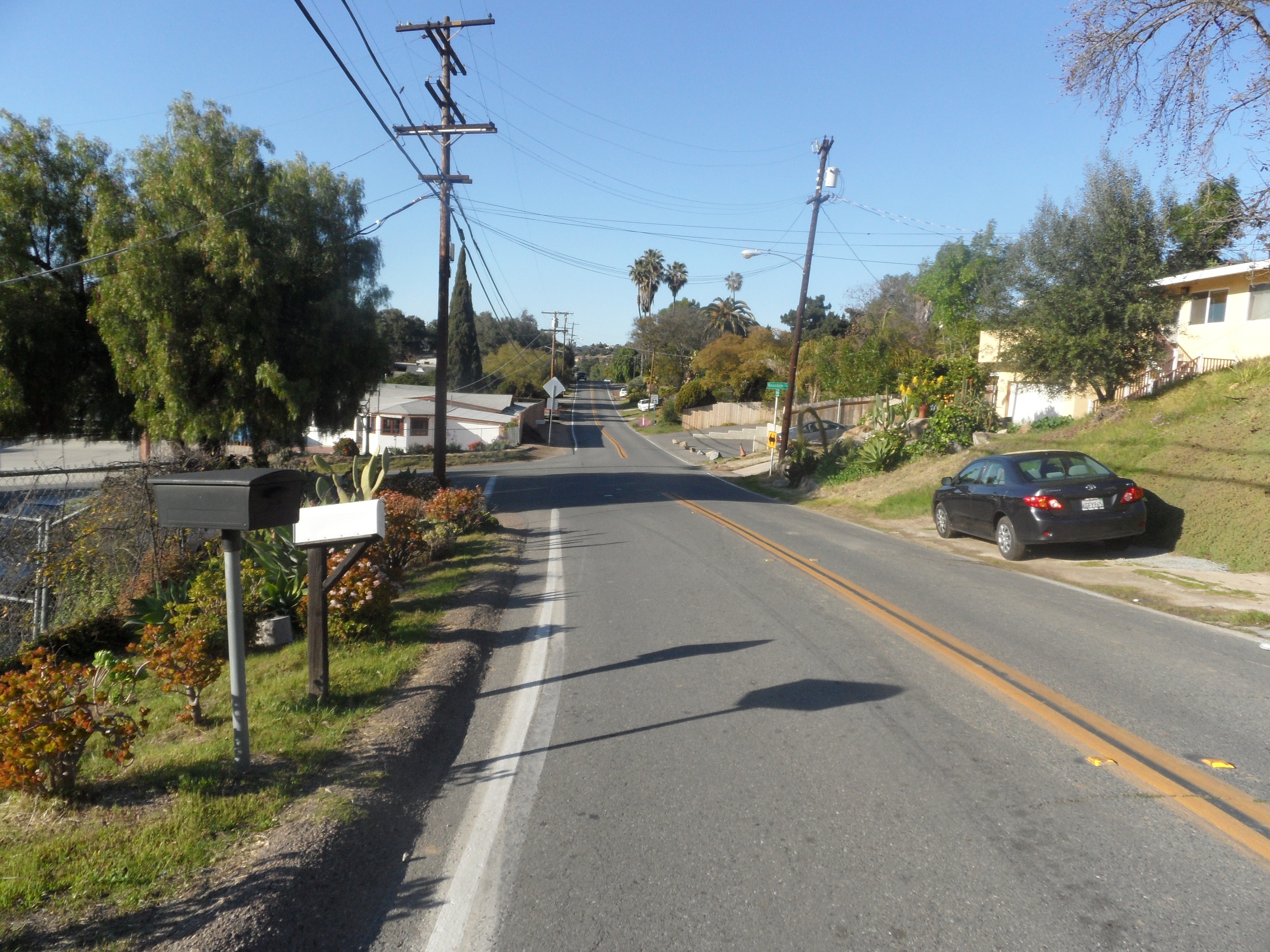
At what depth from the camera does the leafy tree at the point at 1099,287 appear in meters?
19.7

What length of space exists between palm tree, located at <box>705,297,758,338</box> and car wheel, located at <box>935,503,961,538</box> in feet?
299

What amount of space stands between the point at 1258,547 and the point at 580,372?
7410 inches

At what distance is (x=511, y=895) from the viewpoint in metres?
3.85

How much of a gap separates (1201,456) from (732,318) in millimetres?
94604

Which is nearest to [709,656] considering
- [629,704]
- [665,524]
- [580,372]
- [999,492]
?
[629,704]

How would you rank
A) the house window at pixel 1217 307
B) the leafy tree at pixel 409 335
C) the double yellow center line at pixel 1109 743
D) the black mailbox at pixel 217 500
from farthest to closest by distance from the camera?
1. the leafy tree at pixel 409 335
2. the house window at pixel 1217 307
3. the black mailbox at pixel 217 500
4. the double yellow center line at pixel 1109 743

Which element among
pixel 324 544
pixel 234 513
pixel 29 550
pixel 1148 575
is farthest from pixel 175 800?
pixel 1148 575

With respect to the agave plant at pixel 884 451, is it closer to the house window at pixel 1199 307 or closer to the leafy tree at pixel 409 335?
the house window at pixel 1199 307

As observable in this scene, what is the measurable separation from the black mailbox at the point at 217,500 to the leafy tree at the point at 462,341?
80825 millimetres

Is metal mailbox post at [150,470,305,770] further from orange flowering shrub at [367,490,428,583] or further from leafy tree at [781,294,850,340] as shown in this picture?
leafy tree at [781,294,850,340]

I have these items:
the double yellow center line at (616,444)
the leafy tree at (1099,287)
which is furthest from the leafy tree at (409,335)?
the leafy tree at (1099,287)

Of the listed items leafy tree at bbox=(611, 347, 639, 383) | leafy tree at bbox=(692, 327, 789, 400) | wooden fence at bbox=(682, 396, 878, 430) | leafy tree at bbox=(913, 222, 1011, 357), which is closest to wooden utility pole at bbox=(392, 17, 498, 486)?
leafy tree at bbox=(913, 222, 1011, 357)

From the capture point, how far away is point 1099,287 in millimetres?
20047

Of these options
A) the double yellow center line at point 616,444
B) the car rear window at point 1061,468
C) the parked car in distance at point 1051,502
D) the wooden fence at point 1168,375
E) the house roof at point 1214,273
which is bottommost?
the double yellow center line at point 616,444
